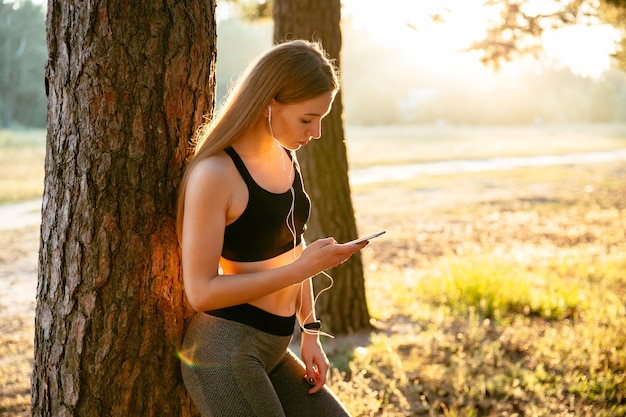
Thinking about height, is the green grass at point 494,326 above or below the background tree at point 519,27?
below

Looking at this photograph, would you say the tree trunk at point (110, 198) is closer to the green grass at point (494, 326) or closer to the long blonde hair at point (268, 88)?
the long blonde hair at point (268, 88)

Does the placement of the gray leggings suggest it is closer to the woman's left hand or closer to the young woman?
the young woman

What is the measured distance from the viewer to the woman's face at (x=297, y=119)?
236cm

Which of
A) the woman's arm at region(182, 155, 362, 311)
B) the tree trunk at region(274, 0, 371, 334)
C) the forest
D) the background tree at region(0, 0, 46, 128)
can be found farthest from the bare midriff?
the background tree at region(0, 0, 46, 128)

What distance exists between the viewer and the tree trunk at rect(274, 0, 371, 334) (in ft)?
18.2

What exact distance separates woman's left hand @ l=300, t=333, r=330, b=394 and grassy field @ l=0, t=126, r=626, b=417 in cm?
139

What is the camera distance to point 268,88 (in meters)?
2.32

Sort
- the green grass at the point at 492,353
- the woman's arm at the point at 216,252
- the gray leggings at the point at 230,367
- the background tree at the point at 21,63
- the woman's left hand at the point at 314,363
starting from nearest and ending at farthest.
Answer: the woman's arm at the point at 216,252 < the gray leggings at the point at 230,367 < the woman's left hand at the point at 314,363 < the green grass at the point at 492,353 < the background tree at the point at 21,63

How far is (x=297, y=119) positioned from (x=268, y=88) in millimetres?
143

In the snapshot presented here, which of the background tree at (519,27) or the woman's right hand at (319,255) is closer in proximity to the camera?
the woman's right hand at (319,255)

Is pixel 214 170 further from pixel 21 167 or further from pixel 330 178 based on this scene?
pixel 21 167

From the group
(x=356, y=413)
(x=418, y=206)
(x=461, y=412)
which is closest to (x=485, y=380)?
(x=461, y=412)

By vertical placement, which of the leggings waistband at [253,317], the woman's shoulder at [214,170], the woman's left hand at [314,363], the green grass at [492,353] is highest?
the woman's shoulder at [214,170]

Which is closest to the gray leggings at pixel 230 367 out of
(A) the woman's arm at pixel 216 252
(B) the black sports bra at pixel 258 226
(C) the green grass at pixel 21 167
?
(A) the woman's arm at pixel 216 252
